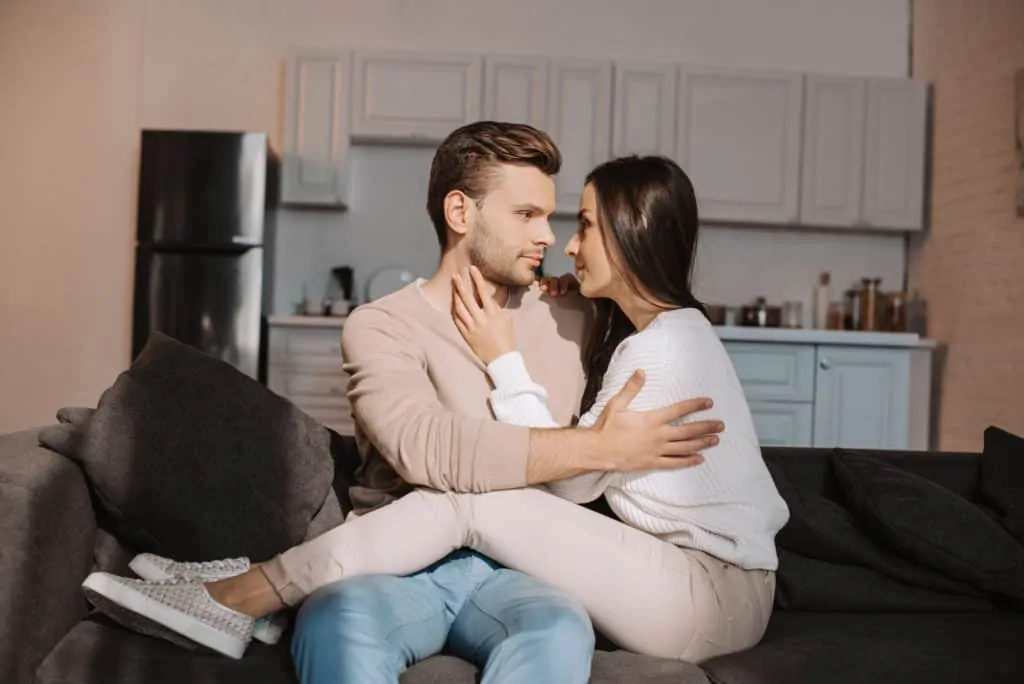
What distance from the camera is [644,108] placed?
5203mm

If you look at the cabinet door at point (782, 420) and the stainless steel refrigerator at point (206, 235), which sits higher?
the stainless steel refrigerator at point (206, 235)

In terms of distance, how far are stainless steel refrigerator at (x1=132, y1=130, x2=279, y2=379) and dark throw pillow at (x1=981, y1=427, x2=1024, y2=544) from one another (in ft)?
10.7

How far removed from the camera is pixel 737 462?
71.5 inches

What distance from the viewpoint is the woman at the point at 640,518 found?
1.71m

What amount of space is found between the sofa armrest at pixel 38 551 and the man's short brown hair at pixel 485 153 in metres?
0.92

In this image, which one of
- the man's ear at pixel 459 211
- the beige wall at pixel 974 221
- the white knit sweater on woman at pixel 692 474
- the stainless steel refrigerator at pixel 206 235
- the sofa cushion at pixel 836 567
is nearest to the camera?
the white knit sweater on woman at pixel 692 474

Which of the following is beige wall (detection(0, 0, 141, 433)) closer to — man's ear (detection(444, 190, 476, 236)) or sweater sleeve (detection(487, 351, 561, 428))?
man's ear (detection(444, 190, 476, 236))

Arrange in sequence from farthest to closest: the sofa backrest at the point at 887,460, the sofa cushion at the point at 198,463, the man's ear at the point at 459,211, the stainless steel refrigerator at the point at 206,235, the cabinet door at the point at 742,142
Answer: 1. the cabinet door at the point at 742,142
2. the stainless steel refrigerator at the point at 206,235
3. the sofa backrest at the point at 887,460
4. the man's ear at the point at 459,211
5. the sofa cushion at the point at 198,463

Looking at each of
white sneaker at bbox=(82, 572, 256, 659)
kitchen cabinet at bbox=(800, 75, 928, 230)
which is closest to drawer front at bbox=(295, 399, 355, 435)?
kitchen cabinet at bbox=(800, 75, 928, 230)

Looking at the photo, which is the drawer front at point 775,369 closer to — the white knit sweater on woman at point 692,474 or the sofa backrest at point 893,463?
the sofa backrest at point 893,463

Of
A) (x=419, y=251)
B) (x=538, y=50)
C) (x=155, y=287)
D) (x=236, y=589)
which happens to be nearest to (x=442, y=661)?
(x=236, y=589)

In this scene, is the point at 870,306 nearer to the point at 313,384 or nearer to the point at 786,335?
the point at 786,335

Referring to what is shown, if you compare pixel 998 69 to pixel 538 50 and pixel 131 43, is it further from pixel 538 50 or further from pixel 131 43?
pixel 131 43

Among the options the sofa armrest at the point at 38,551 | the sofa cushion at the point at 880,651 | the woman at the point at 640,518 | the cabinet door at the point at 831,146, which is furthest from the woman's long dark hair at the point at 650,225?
the cabinet door at the point at 831,146
